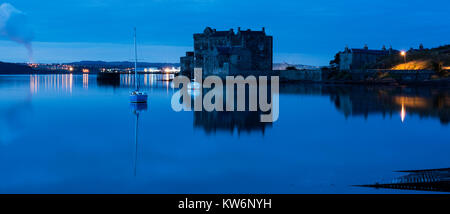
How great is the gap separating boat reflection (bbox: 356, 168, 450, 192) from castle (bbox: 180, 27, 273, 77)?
50.5 m

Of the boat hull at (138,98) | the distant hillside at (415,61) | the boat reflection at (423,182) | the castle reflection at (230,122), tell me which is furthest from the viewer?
the distant hillside at (415,61)

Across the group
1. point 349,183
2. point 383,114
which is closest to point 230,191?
point 349,183

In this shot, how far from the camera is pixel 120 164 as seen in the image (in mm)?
10320

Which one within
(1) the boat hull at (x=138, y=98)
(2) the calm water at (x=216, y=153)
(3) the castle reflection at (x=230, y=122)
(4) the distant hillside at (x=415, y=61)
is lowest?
(2) the calm water at (x=216, y=153)

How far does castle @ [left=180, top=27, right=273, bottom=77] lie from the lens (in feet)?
193

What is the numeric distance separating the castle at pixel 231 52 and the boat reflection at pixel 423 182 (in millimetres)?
50490

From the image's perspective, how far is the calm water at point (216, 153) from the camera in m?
8.58

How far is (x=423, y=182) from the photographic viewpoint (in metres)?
7.68

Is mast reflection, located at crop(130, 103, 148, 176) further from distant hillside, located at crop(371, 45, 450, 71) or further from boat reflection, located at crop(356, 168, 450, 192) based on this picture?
distant hillside, located at crop(371, 45, 450, 71)

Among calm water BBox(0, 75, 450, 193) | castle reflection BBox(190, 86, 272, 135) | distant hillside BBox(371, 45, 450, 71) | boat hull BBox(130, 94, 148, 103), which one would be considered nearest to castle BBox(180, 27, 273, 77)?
distant hillside BBox(371, 45, 450, 71)

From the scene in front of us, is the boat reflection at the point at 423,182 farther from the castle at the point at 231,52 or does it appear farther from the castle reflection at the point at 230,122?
the castle at the point at 231,52

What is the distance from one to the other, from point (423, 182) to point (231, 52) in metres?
51.6

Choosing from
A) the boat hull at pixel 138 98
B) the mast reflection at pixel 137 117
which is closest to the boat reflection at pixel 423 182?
the mast reflection at pixel 137 117
